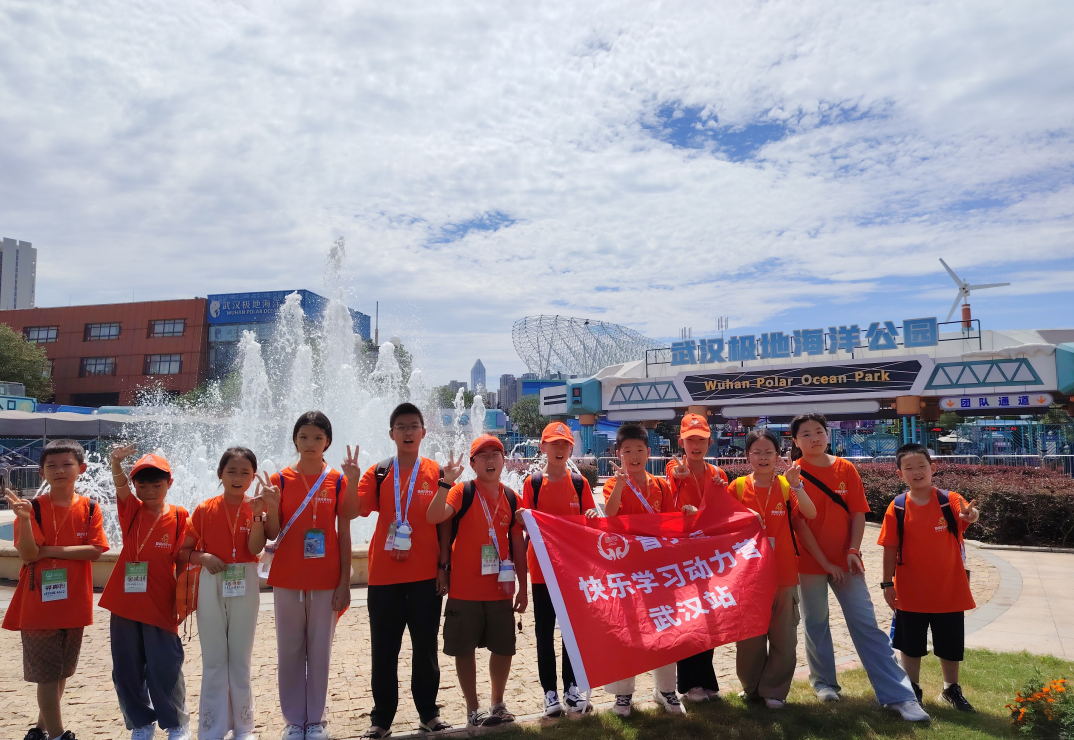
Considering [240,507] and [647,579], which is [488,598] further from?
[240,507]

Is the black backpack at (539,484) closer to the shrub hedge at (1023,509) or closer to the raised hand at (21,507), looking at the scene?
the raised hand at (21,507)

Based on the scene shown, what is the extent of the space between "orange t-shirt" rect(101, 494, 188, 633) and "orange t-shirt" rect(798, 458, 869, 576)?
3764mm

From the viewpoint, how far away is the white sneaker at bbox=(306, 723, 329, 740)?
3.90 metres

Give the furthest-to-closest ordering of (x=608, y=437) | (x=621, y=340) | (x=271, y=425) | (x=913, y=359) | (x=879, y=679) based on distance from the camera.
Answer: (x=621, y=340) < (x=608, y=437) < (x=913, y=359) < (x=271, y=425) < (x=879, y=679)

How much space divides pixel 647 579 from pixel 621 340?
6369 centimetres

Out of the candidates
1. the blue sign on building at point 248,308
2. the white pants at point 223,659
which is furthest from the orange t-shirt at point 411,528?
Result: the blue sign on building at point 248,308

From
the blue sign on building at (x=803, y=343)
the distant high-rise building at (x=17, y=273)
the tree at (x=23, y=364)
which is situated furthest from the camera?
the distant high-rise building at (x=17, y=273)

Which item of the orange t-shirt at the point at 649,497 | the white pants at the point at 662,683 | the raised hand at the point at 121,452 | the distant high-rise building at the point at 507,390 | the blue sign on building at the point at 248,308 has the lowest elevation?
the white pants at the point at 662,683

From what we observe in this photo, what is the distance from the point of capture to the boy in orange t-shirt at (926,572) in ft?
14.3

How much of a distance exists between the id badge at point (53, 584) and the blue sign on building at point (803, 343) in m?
27.5


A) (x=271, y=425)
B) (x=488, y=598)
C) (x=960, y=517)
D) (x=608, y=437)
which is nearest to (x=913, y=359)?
(x=608, y=437)

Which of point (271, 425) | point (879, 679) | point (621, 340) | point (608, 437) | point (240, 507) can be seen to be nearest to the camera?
point (240, 507)

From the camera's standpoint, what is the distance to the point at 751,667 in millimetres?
4406

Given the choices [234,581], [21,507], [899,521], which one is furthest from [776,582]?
Result: [21,507]
